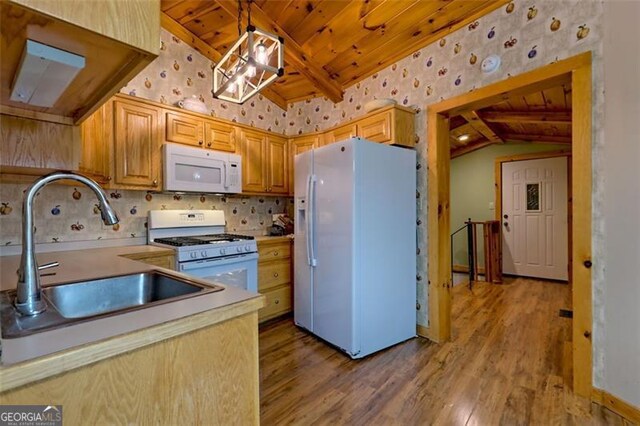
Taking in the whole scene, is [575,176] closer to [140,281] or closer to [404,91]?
[404,91]

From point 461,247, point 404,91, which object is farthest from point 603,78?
point 461,247

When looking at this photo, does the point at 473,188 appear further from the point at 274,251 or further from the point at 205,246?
the point at 205,246

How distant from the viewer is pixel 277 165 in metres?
3.58

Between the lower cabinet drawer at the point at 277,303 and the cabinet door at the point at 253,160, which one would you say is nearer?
the lower cabinet drawer at the point at 277,303

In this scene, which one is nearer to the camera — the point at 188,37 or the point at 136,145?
the point at 136,145

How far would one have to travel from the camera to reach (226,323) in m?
0.89

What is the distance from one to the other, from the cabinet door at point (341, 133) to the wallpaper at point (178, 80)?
1032 millimetres

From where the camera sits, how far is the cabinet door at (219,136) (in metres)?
2.96

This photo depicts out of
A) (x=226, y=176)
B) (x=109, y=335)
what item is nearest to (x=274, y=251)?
(x=226, y=176)

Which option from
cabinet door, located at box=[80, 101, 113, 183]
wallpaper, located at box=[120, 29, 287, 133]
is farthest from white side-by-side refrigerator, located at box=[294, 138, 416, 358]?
cabinet door, located at box=[80, 101, 113, 183]

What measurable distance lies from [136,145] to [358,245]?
2019mm

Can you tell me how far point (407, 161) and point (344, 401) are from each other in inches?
76.6

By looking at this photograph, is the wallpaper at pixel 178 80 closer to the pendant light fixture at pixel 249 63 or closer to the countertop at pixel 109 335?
the pendant light fixture at pixel 249 63

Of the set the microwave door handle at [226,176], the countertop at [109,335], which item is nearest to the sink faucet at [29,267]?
the countertop at [109,335]
